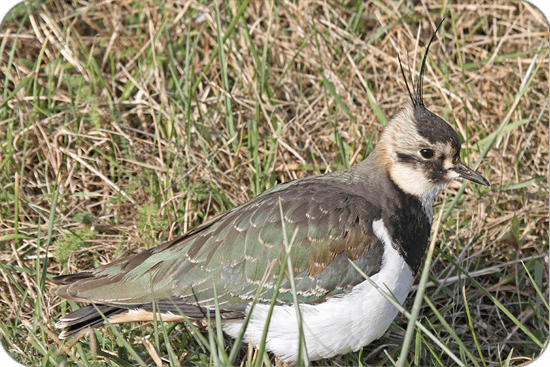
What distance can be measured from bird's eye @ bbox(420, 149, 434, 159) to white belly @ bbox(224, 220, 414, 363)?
55cm

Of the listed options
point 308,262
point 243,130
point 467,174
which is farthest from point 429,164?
point 243,130

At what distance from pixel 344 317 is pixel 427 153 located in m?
1.14

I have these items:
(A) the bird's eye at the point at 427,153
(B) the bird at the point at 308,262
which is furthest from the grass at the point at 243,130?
(A) the bird's eye at the point at 427,153

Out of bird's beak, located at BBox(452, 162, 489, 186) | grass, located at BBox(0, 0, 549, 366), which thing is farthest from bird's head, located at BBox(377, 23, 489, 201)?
grass, located at BBox(0, 0, 549, 366)

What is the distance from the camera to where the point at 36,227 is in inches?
165

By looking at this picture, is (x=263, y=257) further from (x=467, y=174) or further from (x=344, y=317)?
(x=467, y=174)

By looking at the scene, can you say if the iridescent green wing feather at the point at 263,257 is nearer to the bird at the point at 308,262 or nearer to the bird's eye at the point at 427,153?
the bird at the point at 308,262

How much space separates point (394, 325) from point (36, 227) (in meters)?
2.69

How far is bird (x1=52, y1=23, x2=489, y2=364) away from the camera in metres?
3.20

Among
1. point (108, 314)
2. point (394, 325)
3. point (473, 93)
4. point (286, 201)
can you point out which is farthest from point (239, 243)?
point (473, 93)

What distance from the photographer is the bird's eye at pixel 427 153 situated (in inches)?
137

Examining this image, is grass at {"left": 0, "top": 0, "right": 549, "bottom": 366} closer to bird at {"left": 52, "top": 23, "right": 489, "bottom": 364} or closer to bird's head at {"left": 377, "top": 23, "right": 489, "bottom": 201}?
bird at {"left": 52, "top": 23, "right": 489, "bottom": 364}

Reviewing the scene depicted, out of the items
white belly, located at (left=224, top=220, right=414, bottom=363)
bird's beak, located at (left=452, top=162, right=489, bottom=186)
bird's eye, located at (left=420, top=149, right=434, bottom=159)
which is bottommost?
white belly, located at (left=224, top=220, right=414, bottom=363)

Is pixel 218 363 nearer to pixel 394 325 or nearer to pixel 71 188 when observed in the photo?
pixel 394 325
